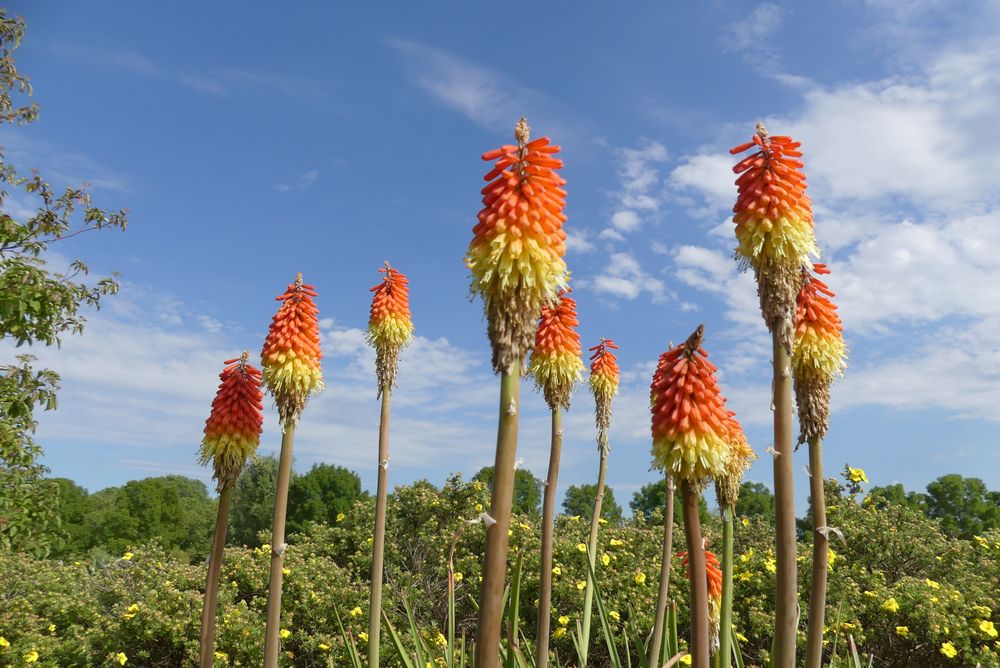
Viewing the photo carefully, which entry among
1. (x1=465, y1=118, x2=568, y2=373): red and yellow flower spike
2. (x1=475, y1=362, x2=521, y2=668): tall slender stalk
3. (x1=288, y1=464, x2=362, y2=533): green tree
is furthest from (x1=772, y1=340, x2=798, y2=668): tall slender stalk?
(x1=288, y1=464, x2=362, y2=533): green tree

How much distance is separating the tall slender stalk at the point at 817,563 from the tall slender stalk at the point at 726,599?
57 centimetres

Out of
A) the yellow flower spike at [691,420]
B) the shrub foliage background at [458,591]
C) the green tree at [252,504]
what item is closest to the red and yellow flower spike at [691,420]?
the yellow flower spike at [691,420]

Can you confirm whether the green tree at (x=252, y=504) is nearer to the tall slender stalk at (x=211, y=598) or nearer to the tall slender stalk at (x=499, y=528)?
the tall slender stalk at (x=211, y=598)

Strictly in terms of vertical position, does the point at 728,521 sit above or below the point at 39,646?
above

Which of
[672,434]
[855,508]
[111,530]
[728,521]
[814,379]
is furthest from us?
[111,530]

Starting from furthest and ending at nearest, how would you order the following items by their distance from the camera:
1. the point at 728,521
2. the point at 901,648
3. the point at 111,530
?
the point at 111,530, the point at 901,648, the point at 728,521

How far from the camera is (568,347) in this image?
20.4ft

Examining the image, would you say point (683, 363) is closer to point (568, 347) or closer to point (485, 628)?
point (485, 628)

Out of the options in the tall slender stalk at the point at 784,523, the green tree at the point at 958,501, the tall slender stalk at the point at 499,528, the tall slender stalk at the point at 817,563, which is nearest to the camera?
the tall slender stalk at the point at 499,528

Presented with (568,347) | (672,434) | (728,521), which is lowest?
(728,521)

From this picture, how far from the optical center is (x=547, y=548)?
5.04 metres

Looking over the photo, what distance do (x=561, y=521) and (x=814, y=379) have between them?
12.6 meters

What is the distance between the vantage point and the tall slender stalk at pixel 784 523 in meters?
3.91

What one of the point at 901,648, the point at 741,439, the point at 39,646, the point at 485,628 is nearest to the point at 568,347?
the point at 741,439
